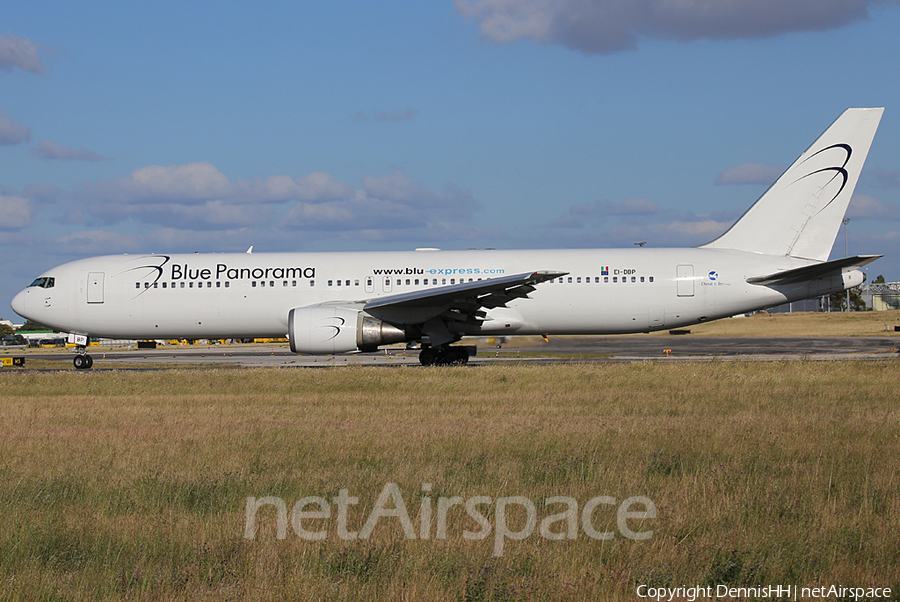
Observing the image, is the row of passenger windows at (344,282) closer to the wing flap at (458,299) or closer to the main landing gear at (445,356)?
the wing flap at (458,299)

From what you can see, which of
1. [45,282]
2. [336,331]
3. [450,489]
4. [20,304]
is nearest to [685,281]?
[336,331]

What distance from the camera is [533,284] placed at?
20656mm

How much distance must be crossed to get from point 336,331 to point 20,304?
11.5m

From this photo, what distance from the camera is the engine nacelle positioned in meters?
19.1

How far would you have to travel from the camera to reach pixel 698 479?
6.30 m

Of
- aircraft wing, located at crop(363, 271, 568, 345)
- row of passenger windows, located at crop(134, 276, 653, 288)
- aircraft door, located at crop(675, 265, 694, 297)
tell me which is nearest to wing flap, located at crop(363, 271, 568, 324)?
aircraft wing, located at crop(363, 271, 568, 345)

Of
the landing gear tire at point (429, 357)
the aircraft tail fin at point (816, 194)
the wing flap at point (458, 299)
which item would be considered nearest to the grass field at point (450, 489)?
the wing flap at point (458, 299)

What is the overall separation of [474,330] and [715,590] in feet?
55.5

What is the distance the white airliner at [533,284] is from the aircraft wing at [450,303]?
88 millimetres

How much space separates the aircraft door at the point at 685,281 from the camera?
2145 cm

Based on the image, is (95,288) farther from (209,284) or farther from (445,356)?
(445,356)

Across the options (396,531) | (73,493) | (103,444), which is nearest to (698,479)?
(396,531)

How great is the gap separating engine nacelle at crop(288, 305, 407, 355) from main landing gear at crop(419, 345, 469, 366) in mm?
2221

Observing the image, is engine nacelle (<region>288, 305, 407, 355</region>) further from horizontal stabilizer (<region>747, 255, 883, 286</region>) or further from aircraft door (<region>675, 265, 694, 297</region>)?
horizontal stabilizer (<region>747, 255, 883, 286</region>)
